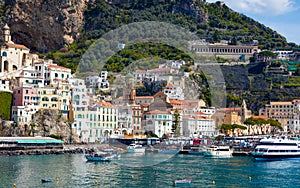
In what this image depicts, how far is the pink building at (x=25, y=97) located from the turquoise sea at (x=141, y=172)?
10939 mm

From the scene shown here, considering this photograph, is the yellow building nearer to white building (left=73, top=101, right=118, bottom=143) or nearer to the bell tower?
white building (left=73, top=101, right=118, bottom=143)

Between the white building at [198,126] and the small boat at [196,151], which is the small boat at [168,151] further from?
the white building at [198,126]

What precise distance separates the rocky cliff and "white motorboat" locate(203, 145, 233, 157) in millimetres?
34996

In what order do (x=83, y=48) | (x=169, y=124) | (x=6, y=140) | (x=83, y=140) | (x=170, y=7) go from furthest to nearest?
(x=170, y=7), (x=83, y=48), (x=169, y=124), (x=83, y=140), (x=6, y=140)

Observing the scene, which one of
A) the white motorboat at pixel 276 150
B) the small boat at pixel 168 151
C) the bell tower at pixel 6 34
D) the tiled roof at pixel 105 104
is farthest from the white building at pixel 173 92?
the bell tower at pixel 6 34

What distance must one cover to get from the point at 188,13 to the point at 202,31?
12.0 feet

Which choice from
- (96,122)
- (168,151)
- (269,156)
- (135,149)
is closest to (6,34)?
(96,122)

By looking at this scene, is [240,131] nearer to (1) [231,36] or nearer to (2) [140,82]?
(2) [140,82]

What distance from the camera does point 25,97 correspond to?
52.2 metres

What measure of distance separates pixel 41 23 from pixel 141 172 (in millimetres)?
46957

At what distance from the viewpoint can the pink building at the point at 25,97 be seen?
5209 centimetres

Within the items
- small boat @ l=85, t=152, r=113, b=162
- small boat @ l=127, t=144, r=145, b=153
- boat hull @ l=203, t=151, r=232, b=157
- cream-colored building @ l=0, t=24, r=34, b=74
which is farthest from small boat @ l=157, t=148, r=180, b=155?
cream-colored building @ l=0, t=24, r=34, b=74

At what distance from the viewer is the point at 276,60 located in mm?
87938

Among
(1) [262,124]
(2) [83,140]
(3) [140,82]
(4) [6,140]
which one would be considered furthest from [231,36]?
(4) [6,140]
